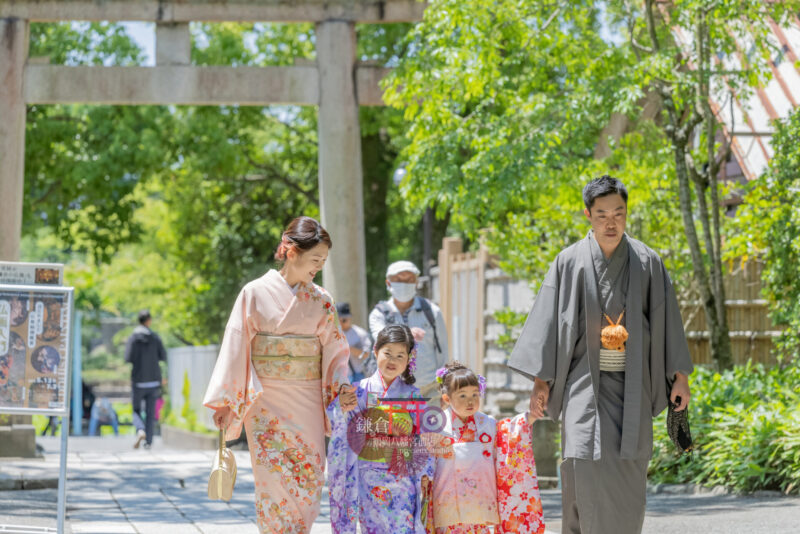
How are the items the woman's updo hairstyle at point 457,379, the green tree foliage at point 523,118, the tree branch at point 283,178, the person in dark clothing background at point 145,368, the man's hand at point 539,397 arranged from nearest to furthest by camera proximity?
1. the man's hand at point 539,397
2. the woman's updo hairstyle at point 457,379
3. the green tree foliage at point 523,118
4. the person in dark clothing background at point 145,368
5. the tree branch at point 283,178

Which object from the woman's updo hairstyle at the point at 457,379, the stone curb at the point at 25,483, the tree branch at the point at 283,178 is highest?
the tree branch at the point at 283,178

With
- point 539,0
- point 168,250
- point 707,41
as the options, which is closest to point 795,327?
point 707,41

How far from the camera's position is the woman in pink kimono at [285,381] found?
550cm

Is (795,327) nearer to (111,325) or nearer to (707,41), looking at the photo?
(707,41)

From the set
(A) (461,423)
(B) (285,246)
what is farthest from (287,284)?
(A) (461,423)

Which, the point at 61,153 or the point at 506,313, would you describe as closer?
the point at 506,313

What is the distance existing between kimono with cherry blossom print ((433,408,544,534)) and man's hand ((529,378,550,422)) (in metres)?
0.29

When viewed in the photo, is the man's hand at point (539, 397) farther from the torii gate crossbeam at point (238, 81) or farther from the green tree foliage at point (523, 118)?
the torii gate crossbeam at point (238, 81)

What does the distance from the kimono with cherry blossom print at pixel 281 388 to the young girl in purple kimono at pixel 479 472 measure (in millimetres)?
599

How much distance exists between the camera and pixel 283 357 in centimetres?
561

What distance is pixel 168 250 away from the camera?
28.0 m

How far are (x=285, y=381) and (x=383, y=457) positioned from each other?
635mm

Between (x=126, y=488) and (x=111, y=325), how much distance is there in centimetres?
4954

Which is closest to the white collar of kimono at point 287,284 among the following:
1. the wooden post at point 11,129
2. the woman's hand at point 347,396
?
the woman's hand at point 347,396
